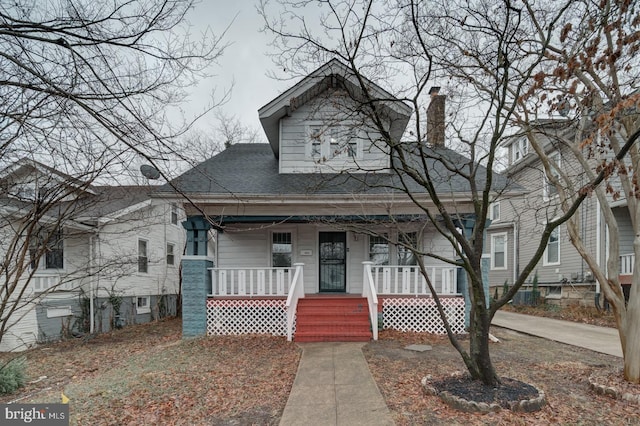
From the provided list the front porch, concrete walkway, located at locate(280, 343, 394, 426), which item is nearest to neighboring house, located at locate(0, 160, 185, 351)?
the front porch

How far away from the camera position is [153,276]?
13.9 m

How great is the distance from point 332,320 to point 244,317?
7.26 ft

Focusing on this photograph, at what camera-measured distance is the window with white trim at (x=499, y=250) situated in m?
18.8

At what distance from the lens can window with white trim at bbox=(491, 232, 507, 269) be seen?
1878 cm

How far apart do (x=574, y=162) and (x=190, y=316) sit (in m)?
13.5

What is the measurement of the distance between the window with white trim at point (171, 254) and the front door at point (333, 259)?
771 centimetres

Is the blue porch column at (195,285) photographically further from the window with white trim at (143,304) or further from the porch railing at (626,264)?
the porch railing at (626,264)

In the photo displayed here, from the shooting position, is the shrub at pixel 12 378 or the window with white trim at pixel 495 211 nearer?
the shrub at pixel 12 378

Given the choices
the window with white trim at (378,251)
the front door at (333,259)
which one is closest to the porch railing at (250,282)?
the front door at (333,259)

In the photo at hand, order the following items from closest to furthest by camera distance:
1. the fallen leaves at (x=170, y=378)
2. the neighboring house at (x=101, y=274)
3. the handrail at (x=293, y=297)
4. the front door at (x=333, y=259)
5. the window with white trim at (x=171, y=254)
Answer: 1. the fallen leaves at (x=170, y=378)
2. the handrail at (x=293, y=297)
3. the neighboring house at (x=101, y=274)
4. the front door at (x=333, y=259)
5. the window with white trim at (x=171, y=254)

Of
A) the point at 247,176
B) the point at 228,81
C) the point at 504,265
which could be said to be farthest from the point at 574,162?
the point at 228,81

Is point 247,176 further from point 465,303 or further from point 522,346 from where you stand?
point 522,346

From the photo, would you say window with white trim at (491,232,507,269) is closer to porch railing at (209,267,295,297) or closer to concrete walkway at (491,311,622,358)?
concrete walkway at (491,311,622,358)

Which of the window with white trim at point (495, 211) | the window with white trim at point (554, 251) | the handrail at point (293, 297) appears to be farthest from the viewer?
the window with white trim at point (495, 211)
